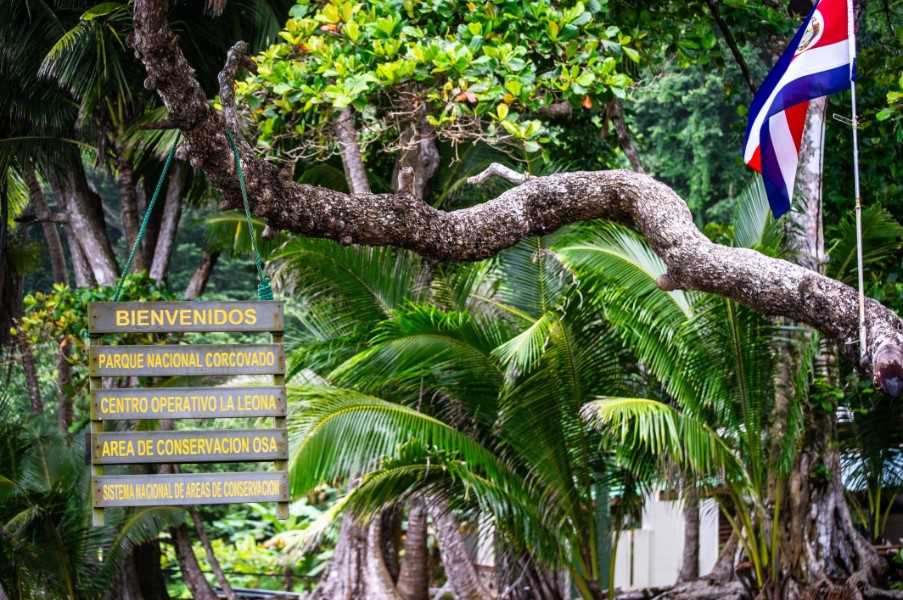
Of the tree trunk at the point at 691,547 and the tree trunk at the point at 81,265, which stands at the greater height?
the tree trunk at the point at 81,265

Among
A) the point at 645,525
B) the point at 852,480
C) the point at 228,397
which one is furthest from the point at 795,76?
the point at 645,525

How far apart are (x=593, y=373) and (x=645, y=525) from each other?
→ 23.3 ft

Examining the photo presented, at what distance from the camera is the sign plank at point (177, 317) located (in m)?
4.91

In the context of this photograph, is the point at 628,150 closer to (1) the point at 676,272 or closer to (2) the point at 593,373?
(2) the point at 593,373

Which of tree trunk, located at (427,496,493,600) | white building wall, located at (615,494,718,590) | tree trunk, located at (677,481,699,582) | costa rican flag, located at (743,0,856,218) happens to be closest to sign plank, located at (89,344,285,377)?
costa rican flag, located at (743,0,856,218)

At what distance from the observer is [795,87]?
220 inches

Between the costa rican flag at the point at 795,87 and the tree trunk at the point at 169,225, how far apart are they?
28.4 ft

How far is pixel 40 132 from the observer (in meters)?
13.0

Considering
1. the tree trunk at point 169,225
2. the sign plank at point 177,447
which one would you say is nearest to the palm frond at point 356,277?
the tree trunk at point 169,225

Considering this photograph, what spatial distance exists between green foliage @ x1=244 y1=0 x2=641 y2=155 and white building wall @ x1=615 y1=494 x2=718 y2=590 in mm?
8163

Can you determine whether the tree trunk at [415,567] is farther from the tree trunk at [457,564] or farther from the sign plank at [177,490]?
the sign plank at [177,490]

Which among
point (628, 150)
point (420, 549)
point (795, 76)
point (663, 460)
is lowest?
point (420, 549)

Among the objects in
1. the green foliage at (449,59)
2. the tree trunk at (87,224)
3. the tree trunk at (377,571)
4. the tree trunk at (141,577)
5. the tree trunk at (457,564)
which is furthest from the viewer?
the tree trunk at (87,224)

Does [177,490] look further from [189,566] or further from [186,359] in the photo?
[189,566]
